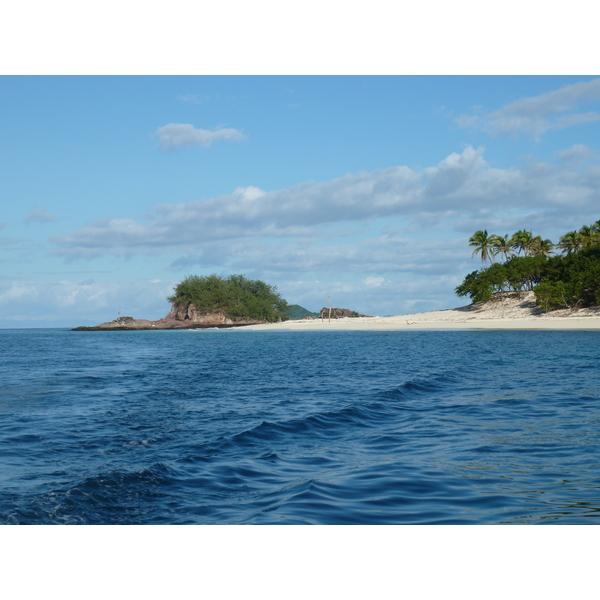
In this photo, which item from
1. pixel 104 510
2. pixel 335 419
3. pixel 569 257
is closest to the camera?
pixel 104 510

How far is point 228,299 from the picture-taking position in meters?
144

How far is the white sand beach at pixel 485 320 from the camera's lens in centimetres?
7212

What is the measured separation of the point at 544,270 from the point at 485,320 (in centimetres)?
1322

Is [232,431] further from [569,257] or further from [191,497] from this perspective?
[569,257]

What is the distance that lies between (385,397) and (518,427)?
6121mm

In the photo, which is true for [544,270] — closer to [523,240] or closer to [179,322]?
[523,240]

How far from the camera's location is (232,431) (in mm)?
13078

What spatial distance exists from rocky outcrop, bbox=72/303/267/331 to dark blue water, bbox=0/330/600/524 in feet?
394

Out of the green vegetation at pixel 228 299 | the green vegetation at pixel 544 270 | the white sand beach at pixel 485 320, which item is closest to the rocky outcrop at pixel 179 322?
the green vegetation at pixel 228 299

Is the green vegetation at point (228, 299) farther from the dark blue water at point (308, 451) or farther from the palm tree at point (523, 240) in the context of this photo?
the dark blue water at point (308, 451)

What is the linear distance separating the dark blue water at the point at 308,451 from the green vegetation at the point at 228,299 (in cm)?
12047

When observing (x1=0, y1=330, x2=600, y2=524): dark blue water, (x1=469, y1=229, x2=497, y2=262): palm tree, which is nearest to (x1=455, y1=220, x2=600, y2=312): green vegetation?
(x1=469, y1=229, x2=497, y2=262): palm tree

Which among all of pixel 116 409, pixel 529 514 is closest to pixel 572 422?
pixel 529 514

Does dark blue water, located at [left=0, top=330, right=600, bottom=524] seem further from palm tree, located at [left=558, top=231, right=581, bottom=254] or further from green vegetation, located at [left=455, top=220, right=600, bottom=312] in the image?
palm tree, located at [left=558, top=231, right=581, bottom=254]
